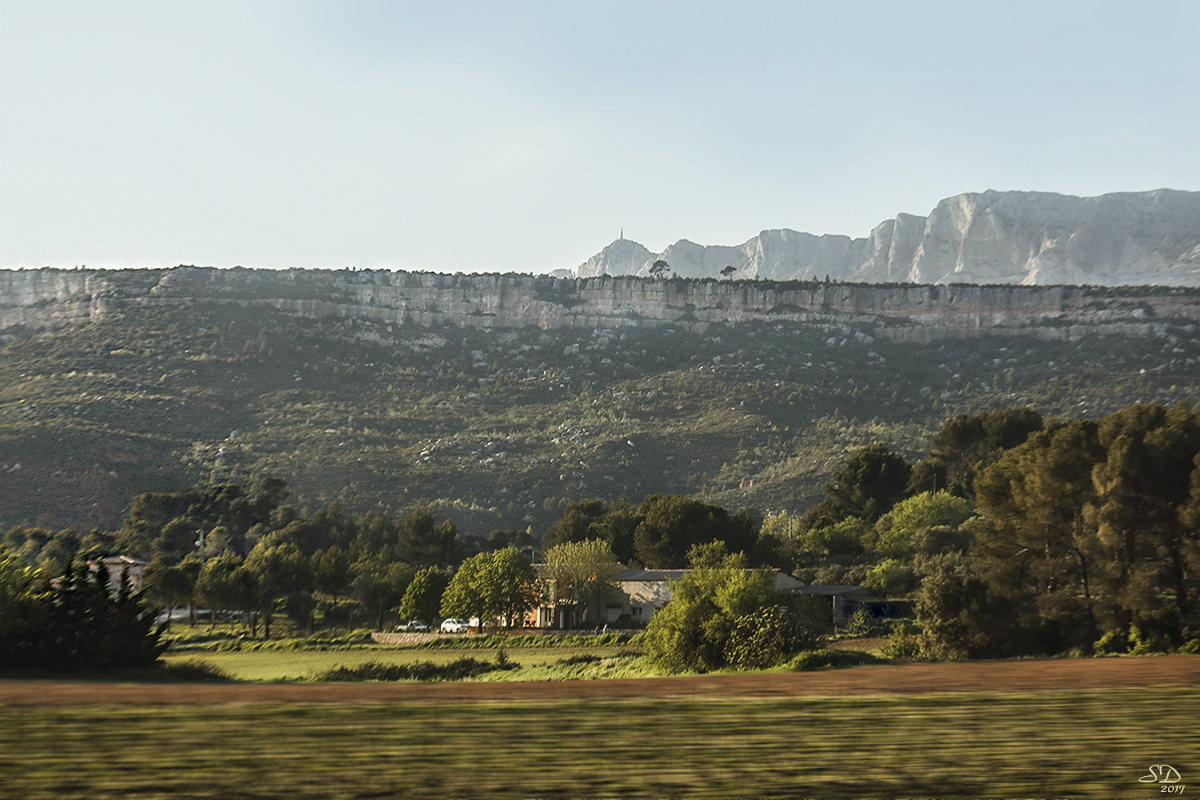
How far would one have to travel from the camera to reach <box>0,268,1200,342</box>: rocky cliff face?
102250mm

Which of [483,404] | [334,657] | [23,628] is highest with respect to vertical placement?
[23,628]

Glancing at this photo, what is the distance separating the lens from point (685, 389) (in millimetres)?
96312

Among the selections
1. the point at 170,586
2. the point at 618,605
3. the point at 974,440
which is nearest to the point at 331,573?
the point at 170,586

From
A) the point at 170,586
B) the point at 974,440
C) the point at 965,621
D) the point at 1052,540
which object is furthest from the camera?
the point at 974,440

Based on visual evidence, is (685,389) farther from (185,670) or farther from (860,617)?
(185,670)

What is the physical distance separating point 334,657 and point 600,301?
93611 mm

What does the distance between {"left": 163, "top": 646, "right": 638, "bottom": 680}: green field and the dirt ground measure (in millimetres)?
16546

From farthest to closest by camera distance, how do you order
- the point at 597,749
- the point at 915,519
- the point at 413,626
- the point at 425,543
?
1. the point at 425,543
2. the point at 915,519
3. the point at 413,626
4. the point at 597,749

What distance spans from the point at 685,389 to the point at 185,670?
285ft

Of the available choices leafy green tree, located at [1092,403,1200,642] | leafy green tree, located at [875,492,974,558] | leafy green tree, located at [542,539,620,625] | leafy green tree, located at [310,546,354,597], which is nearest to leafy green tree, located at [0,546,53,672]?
leafy green tree, located at [1092,403,1200,642]

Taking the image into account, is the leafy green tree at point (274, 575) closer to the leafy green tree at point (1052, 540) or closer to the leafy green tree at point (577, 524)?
the leafy green tree at point (577, 524)

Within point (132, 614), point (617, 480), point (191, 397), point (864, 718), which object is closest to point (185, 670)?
point (132, 614)

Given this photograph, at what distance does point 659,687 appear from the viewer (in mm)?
7734

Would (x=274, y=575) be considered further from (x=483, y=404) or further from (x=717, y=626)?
(x=483, y=404)
